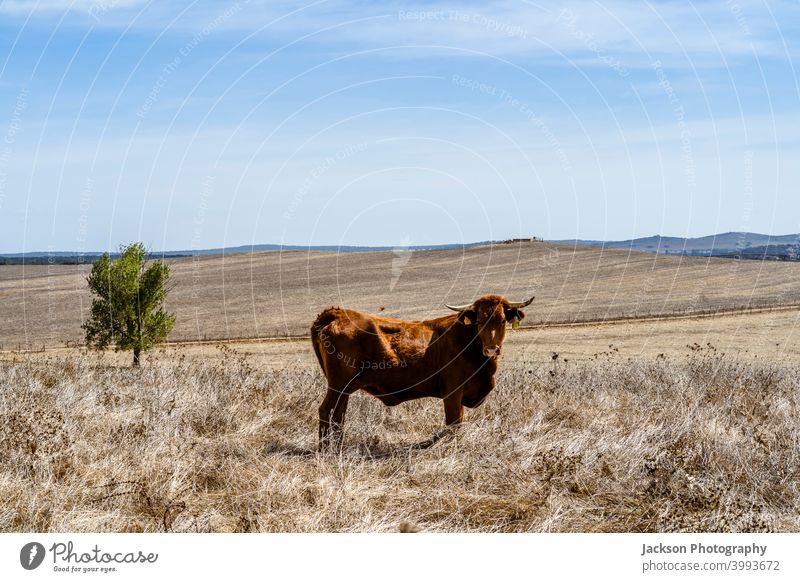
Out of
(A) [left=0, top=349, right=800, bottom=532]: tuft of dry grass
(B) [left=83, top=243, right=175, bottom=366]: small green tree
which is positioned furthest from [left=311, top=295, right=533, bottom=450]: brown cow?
(B) [left=83, top=243, right=175, bottom=366]: small green tree

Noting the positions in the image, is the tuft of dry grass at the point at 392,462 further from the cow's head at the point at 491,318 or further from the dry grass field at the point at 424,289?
the dry grass field at the point at 424,289

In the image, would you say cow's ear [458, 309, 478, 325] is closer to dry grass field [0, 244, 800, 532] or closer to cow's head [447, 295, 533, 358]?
cow's head [447, 295, 533, 358]

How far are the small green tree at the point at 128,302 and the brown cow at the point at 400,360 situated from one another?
22175mm

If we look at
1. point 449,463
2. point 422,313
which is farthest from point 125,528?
point 422,313

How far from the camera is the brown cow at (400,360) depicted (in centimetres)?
1004

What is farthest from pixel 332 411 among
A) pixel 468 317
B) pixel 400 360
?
pixel 468 317

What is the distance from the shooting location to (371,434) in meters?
10.4

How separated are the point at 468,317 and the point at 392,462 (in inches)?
82.0

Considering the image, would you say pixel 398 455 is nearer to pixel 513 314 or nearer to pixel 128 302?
pixel 513 314

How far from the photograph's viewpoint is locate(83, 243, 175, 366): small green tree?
30781mm

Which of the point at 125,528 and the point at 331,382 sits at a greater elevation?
the point at 331,382

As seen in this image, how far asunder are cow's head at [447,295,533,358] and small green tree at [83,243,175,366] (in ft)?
76.0

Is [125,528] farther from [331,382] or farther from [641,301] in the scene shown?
[641,301]

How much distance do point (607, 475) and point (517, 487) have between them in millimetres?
1131
